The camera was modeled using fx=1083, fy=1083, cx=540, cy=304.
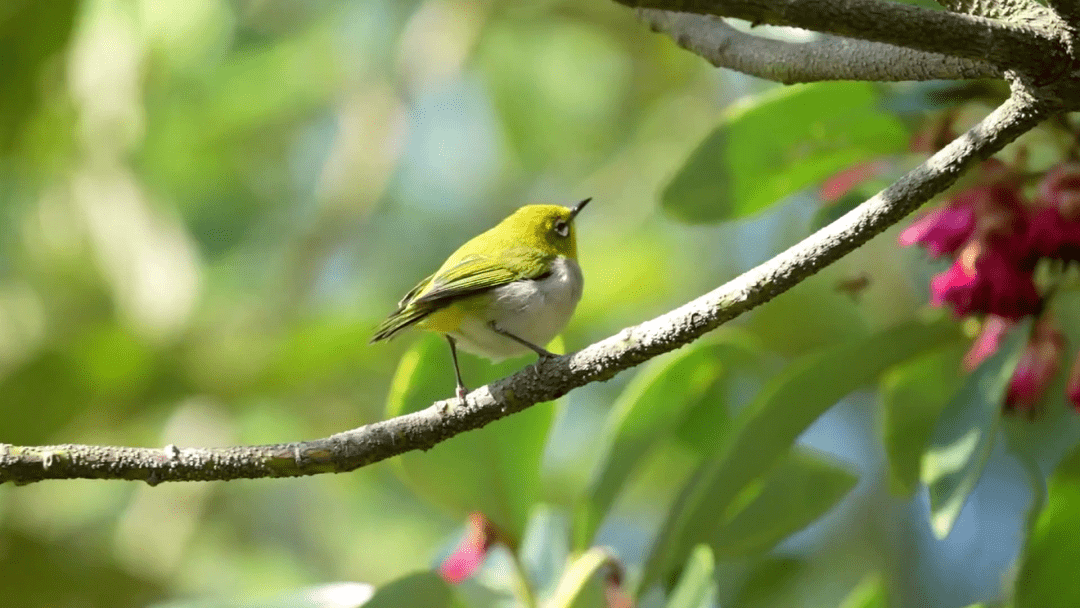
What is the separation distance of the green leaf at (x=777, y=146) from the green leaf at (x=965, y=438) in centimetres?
36

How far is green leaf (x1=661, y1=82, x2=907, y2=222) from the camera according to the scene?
5.08ft

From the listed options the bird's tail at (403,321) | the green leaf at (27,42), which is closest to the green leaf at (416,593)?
the bird's tail at (403,321)

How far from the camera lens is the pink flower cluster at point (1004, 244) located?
1.38m

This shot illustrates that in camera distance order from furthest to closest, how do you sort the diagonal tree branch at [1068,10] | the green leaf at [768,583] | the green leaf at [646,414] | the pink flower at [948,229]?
the green leaf at [768,583] → the green leaf at [646,414] → the pink flower at [948,229] → the diagonal tree branch at [1068,10]

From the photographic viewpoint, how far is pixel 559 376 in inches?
42.4

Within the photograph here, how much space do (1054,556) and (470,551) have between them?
0.80 metres

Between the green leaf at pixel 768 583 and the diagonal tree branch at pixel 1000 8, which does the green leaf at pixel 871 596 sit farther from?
the diagonal tree branch at pixel 1000 8

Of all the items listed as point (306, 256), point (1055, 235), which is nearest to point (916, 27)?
point (1055, 235)

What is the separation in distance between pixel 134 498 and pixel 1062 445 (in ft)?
8.60

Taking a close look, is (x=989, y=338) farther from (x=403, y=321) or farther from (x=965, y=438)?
(x=403, y=321)

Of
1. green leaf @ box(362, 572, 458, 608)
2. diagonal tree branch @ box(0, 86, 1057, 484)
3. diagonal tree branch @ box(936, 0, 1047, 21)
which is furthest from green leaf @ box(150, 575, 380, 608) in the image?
diagonal tree branch @ box(936, 0, 1047, 21)

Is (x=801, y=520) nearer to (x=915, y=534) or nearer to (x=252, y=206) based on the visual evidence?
(x=915, y=534)

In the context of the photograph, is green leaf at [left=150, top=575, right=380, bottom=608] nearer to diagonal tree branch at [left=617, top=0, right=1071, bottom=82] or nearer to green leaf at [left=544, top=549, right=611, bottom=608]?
green leaf at [left=544, top=549, right=611, bottom=608]

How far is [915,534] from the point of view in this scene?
3.02 meters
